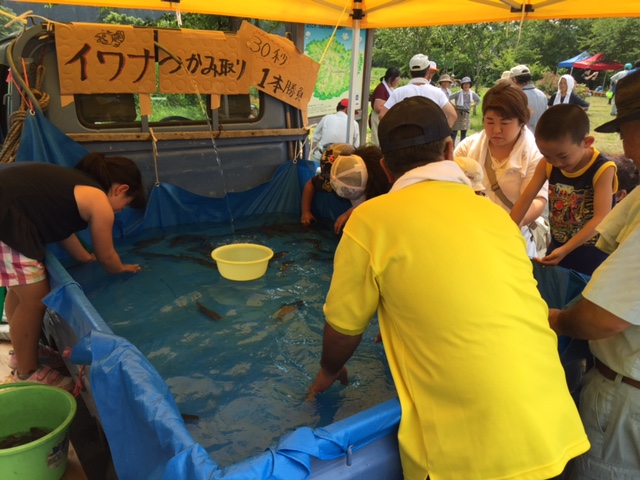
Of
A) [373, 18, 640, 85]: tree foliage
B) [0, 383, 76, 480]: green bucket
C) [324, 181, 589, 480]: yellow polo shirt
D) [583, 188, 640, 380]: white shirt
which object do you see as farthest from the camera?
[373, 18, 640, 85]: tree foliage

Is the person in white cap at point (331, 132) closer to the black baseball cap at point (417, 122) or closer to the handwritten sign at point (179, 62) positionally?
the handwritten sign at point (179, 62)

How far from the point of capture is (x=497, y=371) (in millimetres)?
1239

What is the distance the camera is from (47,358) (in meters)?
3.04

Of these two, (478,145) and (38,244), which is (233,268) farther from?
(478,145)

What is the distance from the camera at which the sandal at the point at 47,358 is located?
296 centimetres

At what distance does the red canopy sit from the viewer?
25.1 metres

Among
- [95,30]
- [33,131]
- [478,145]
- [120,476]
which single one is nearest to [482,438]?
[120,476]

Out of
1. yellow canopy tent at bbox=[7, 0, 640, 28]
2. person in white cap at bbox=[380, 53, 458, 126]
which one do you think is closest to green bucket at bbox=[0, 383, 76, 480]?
yellow canopy tent at bbox=[7, 0, 640, 28]

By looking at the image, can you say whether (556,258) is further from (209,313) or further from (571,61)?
(571,61)

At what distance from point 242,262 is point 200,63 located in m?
1.91

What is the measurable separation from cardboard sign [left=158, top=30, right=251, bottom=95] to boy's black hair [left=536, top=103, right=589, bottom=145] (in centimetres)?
278

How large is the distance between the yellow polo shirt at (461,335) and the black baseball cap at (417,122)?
0.15m

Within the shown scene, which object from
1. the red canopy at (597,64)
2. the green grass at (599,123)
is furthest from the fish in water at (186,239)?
the red canopy at (597,64)

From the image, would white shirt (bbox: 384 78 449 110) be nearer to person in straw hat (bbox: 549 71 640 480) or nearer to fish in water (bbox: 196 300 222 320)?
fish in water (bbox: 196 300 222 320)
